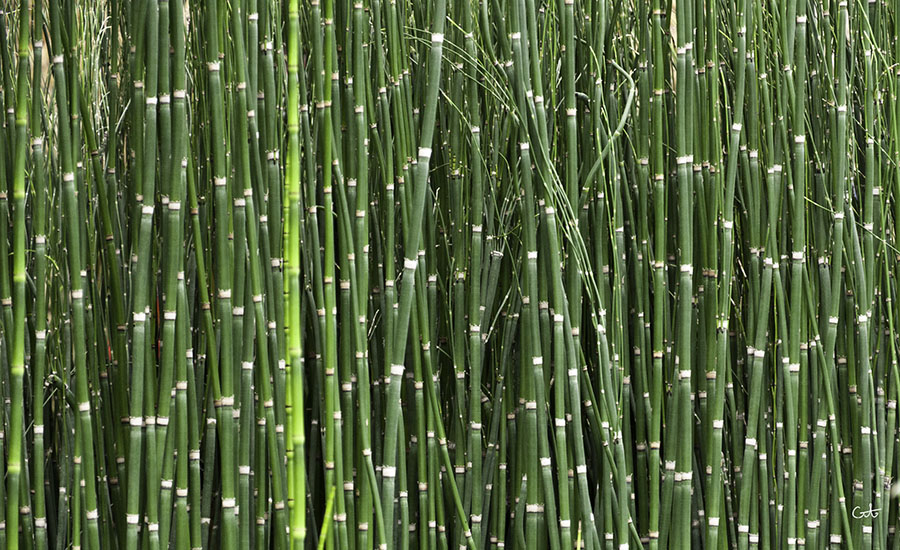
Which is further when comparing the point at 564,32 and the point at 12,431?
the point at 564,32

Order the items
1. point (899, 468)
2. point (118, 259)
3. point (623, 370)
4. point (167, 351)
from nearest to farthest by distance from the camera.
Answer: point (167, 351)
point (118, 259)
point (623, 370)
point (899, 468)

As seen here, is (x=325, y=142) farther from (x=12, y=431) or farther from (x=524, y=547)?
(x=524, y=547)

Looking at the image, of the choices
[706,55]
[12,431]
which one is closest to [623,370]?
[706,55]

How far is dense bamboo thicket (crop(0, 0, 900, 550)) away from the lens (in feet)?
2.64

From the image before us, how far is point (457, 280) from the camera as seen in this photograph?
3.22 ft

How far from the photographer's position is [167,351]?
76 cm

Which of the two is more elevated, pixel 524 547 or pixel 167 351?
pixel 167 351

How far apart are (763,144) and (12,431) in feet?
3.29

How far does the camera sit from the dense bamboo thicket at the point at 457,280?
0.80 meters
